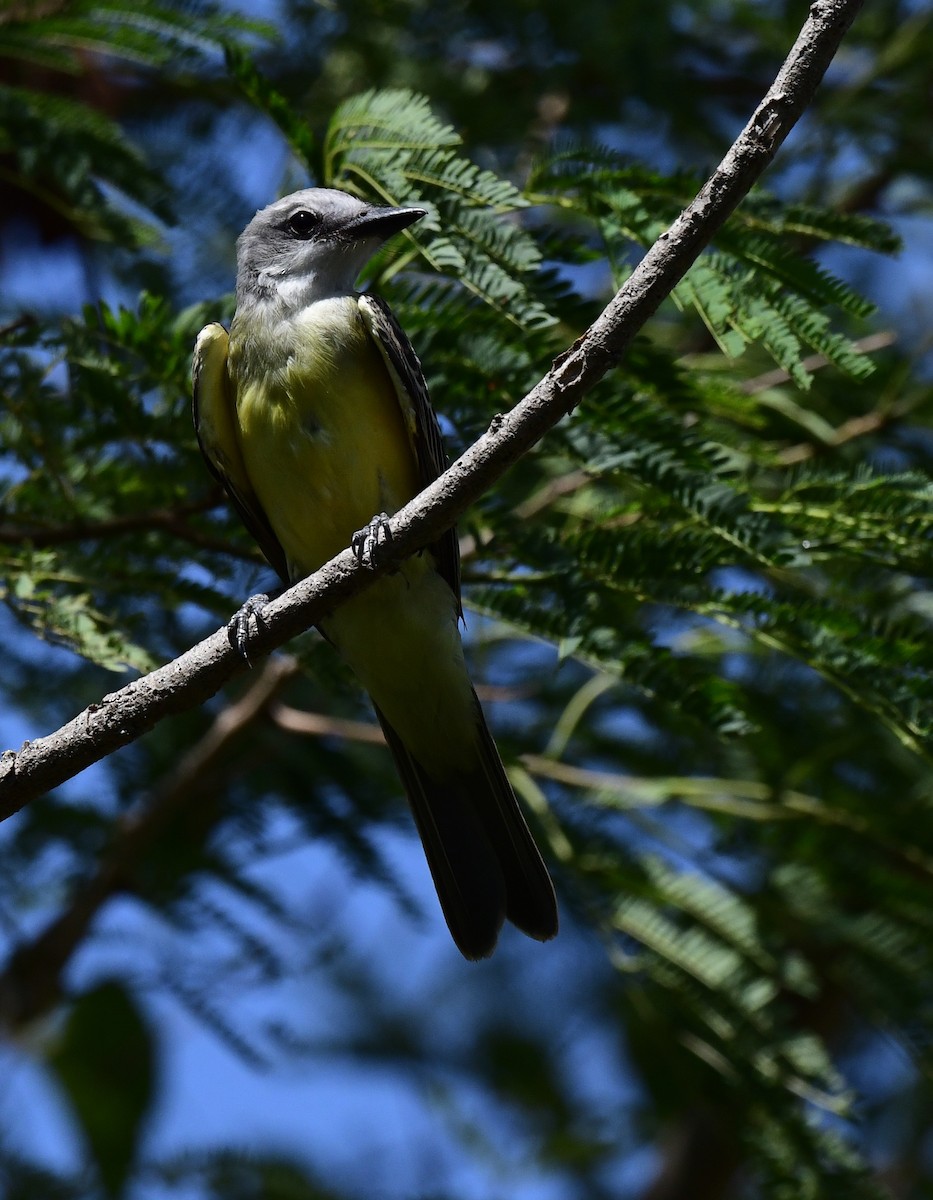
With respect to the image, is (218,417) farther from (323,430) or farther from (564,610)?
(564,610)

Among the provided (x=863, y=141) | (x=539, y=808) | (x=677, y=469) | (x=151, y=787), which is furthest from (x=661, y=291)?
(x=863, y=141)

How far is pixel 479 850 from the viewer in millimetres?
4824

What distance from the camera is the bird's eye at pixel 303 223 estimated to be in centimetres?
535

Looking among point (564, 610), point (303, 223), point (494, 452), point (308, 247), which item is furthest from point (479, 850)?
point (303, 223)

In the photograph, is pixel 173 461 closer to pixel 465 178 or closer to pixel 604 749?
pixel 465 178

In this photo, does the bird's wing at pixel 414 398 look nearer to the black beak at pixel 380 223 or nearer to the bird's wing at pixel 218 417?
the black beak at pixel 380 223

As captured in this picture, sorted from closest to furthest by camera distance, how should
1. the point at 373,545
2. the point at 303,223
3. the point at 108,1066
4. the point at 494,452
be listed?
the point at 494,452
the point at 373,545
the point at 303,223
the point at 108,1066

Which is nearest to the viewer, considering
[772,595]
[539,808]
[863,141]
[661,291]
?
[661,291]

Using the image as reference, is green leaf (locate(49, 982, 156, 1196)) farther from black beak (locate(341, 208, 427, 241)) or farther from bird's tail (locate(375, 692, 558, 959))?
black beak (locate(341, 208, 427, 241))

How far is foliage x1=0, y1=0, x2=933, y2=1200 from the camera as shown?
4289 mm

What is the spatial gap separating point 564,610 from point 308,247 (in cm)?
175

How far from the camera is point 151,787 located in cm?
650

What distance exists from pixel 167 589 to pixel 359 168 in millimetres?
1414

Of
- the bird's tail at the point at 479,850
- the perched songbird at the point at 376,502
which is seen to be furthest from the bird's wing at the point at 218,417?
the bird's tail at the point at 479,850
